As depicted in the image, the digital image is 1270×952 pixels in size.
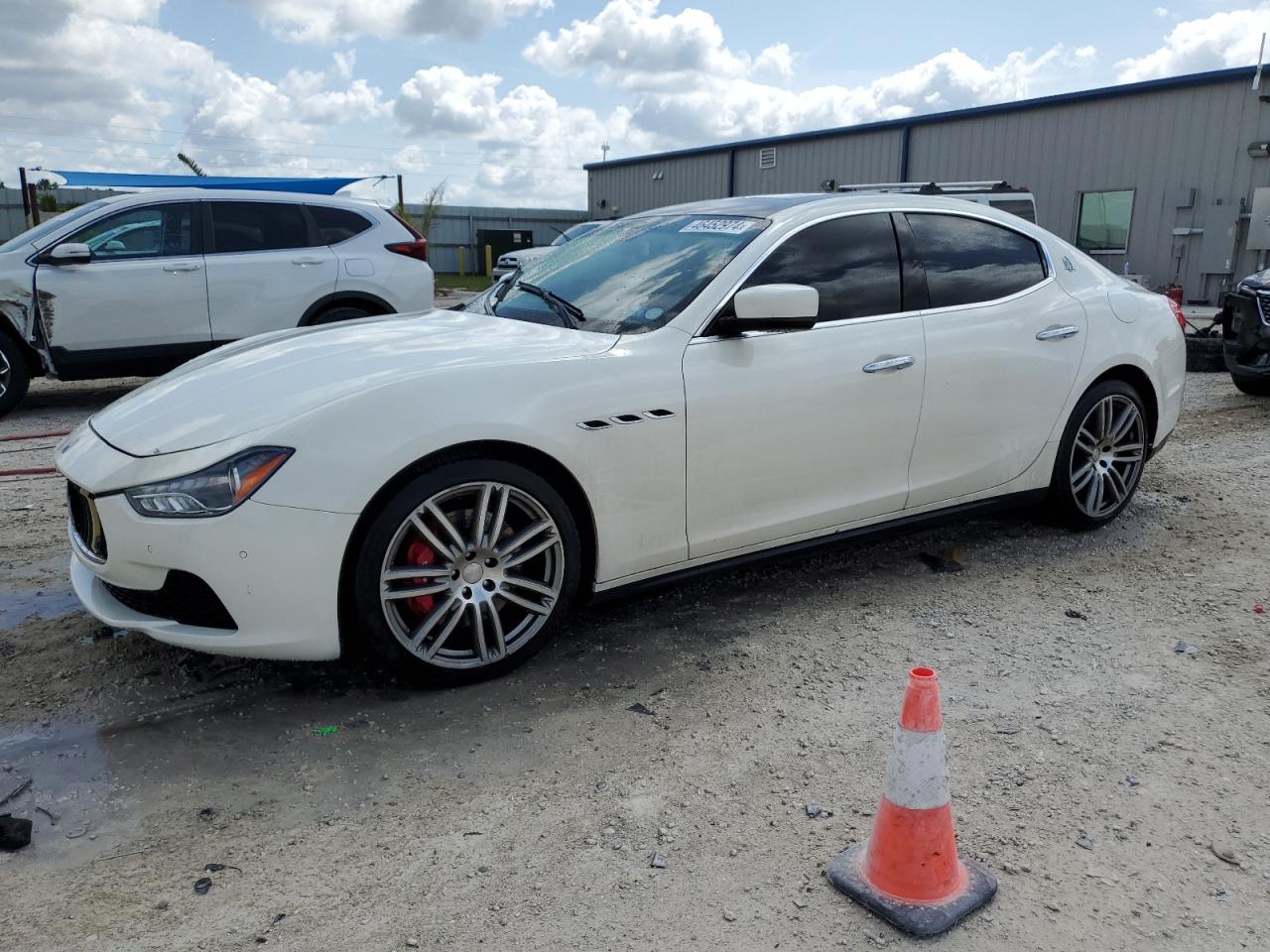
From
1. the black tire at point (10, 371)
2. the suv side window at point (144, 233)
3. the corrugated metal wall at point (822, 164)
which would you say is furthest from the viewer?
the corrugated metal wall at point (822, 164)

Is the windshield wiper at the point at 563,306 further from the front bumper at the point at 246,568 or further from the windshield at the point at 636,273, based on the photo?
the front bumper at the point at 246,568

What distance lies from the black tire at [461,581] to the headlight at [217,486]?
344 millimetres

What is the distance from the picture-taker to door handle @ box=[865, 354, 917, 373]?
384 centimetres

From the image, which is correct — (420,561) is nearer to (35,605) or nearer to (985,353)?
(35,605)

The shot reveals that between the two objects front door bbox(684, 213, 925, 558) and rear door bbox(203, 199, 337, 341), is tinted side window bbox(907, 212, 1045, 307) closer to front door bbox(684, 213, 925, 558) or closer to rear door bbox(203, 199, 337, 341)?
front door bbox(684, 213, 925, 558)

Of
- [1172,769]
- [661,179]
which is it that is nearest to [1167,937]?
[1172,769]

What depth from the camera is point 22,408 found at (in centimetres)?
846

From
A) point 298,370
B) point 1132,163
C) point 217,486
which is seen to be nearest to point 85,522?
point 217,486

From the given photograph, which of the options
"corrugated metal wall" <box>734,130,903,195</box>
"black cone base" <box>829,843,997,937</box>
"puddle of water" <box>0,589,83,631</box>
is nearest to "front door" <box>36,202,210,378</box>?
"puddle of water" <box>0,589,83,631</box>

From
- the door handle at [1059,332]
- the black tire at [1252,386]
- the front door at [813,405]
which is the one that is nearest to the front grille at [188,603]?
the front door at [813,405]

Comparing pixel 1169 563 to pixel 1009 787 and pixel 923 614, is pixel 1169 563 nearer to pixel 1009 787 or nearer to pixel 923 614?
pixel 923 614

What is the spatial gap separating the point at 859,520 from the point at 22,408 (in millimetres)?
7633

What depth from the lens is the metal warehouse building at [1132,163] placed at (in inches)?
658

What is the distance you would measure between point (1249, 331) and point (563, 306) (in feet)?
23.6
